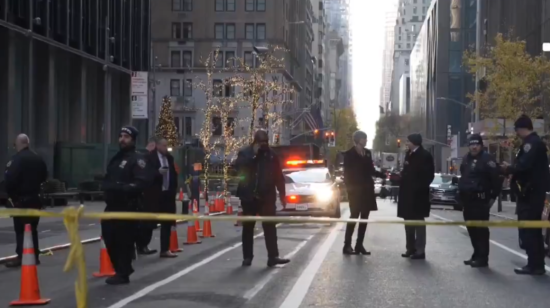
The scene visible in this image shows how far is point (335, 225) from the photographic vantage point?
2222 cm

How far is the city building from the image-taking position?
125 feet

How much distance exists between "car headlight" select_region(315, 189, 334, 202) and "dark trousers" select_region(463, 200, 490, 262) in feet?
40.0

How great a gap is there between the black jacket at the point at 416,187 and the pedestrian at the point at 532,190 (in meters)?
2.33

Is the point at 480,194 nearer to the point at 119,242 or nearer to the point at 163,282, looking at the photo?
the point at 163,282

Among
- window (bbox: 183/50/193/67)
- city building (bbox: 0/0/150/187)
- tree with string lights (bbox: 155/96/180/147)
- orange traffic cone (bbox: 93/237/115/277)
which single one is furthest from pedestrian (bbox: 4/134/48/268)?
window (bbox: 183/50/193/67)

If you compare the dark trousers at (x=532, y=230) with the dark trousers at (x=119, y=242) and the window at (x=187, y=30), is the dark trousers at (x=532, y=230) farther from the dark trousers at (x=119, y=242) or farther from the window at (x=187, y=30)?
the window at (x=187, y=30)

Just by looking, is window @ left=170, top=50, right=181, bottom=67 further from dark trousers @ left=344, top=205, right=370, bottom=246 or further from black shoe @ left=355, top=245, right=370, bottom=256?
black shoe @ left=355, top=245, right=370, bottom=256

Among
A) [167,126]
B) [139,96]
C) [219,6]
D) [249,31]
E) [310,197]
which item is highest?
[219,6]

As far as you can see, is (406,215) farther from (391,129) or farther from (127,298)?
(391,129)

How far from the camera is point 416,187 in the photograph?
1375 cm

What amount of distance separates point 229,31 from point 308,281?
72.8 m

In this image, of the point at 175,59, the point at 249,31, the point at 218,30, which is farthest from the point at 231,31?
the point at 175,59

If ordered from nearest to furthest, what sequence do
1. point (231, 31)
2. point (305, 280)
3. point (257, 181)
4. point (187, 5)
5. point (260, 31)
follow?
1. point (305, 280)
2. point (257, 181)
3. point (231, 31)
4. point (260, 31)
5. point (187, 5)

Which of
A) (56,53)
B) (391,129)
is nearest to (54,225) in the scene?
(56,53)
